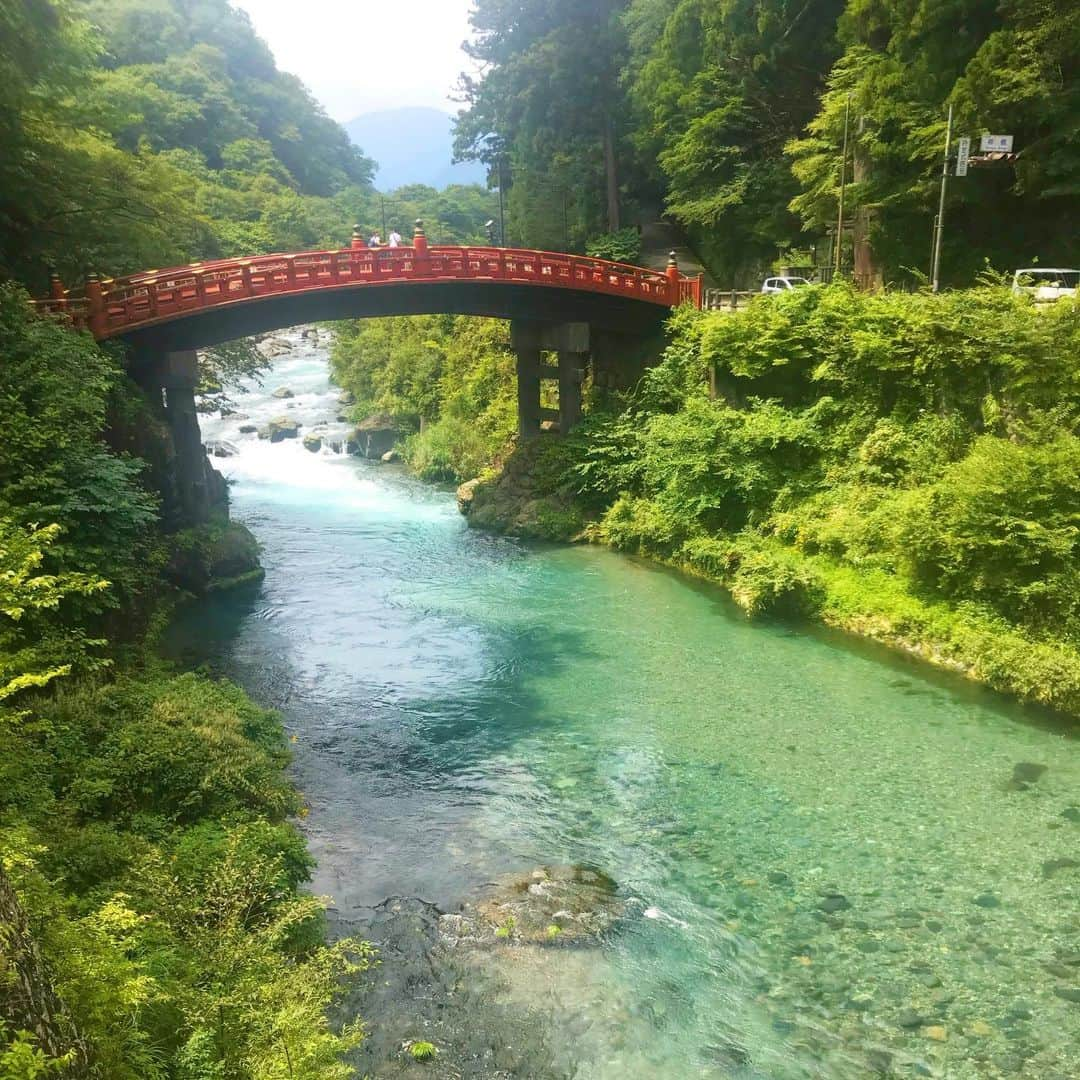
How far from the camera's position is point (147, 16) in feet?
276

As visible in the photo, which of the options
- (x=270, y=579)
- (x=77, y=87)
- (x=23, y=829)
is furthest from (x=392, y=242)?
(x=23, y=829)

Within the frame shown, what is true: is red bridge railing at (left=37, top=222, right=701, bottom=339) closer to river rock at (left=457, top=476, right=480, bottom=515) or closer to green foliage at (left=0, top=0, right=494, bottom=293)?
green foliage at (left=0, top=0, right=494, bottom=293)

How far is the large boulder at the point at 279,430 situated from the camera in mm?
42438

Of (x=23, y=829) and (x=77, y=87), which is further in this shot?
(x=77, y=87)

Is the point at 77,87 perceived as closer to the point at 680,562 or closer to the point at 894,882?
the point at 680,562

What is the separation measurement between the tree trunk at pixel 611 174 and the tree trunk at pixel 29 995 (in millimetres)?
39161

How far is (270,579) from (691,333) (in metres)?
13.8

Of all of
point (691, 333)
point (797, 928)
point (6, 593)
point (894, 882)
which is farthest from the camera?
point (691, 333)

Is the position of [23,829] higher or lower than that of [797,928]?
higher

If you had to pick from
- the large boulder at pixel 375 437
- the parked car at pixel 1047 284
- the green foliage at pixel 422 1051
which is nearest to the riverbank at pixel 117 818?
the green foliage at pixel 422 1051

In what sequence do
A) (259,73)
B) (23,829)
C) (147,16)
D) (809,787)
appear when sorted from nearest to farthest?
1. (23,829)
2. (809,787)
3. (147,16)
4. (259,73)

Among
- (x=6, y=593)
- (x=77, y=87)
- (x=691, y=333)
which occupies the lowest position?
(x=6, y=593)

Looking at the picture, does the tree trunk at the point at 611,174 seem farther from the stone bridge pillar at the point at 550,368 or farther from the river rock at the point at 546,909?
the river rock at the point at 546,909

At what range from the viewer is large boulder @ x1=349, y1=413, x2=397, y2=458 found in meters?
40.3
